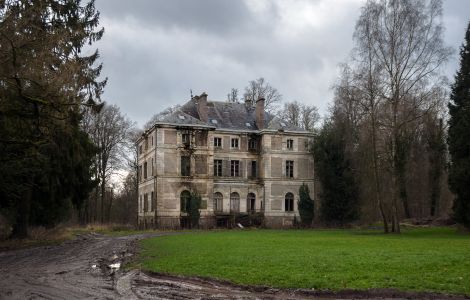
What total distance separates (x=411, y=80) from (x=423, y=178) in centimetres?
1735

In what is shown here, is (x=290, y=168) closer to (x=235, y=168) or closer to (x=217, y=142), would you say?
(x=235, y=168)

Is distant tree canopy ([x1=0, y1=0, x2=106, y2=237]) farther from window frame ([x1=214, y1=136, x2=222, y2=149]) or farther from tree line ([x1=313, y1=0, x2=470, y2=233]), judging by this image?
window frame ([x1=214, y1=136, x2=222, y2=149])

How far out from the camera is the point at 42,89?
14.8 metres

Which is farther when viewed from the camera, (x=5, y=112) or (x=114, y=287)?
(x=5, y=112)

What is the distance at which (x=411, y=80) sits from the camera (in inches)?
1318

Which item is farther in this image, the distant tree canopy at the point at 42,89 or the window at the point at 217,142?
the window at the point at 217,142

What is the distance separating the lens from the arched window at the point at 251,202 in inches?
2131

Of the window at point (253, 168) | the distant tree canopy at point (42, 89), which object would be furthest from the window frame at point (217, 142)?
the distant tree canopy at point (42, 89)

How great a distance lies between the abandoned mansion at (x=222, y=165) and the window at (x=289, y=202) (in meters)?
0.10

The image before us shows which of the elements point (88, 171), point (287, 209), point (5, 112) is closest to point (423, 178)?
point (287, 209)

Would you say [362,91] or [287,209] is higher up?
[362,91]

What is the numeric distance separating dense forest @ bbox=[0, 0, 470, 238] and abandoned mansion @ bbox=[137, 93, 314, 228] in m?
2.38

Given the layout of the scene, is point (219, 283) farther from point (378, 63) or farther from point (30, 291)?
point (378, 63)

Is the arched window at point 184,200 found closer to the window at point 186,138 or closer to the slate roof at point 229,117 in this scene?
the window at point 186,138
